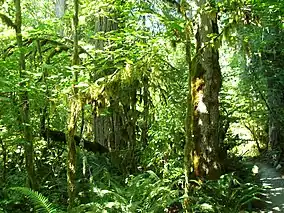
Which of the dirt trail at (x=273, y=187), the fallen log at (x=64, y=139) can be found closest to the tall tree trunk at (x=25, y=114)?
the fallen log at (x=64, y=139)

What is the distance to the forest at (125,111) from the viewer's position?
18.9 feet

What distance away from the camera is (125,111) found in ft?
29.5

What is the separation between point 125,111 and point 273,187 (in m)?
4.27

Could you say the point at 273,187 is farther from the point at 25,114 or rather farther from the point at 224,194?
the point at 25,114

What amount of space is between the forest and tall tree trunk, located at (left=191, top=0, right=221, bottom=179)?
21 millimetres

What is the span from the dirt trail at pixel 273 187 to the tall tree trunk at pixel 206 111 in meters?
1.27

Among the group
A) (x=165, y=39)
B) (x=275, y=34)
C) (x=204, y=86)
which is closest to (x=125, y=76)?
(x=165, y=39)

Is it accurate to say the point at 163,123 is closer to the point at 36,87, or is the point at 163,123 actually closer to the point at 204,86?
the point at 204,86

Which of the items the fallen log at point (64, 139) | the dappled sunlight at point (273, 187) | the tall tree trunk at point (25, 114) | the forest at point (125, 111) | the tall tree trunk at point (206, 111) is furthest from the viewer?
the fallen log at point (64, 139)

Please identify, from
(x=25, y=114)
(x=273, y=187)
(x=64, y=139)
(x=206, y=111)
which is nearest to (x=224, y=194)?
(x=206, y=111)

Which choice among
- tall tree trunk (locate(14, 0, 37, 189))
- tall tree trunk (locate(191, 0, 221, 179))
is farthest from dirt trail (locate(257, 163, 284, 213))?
tall tree trunk (locate(14, 0, 37, 189))

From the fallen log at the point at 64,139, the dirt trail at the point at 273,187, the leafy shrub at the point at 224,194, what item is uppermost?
the fallen log at the point at 64,139

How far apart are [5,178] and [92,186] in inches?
93.8

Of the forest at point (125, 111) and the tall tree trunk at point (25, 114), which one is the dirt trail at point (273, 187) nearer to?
the forest at point (125, 111)
